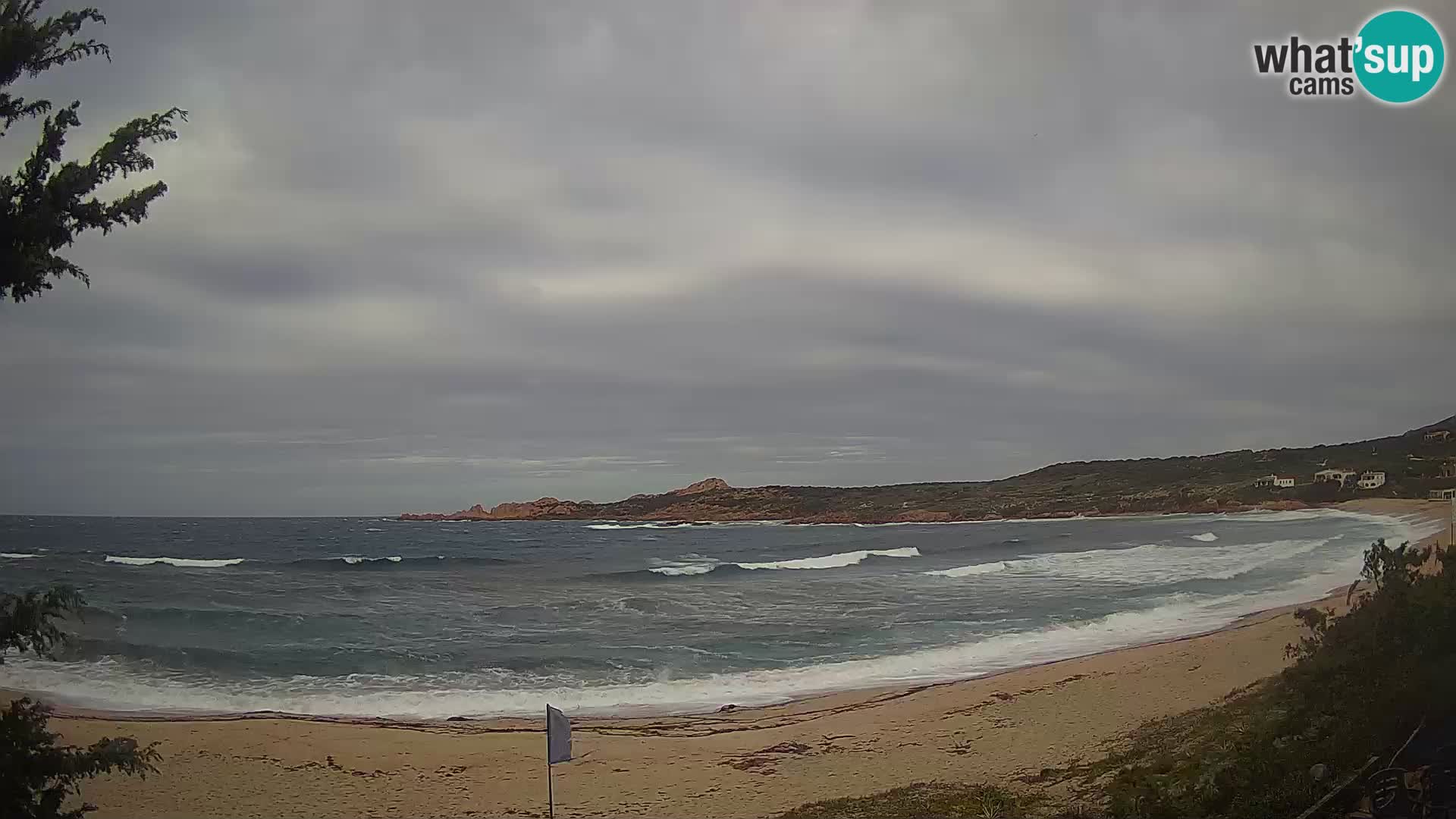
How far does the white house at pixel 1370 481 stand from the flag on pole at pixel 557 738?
22.7 feet

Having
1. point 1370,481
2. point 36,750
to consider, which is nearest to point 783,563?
point 1370,481

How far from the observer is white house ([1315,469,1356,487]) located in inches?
280

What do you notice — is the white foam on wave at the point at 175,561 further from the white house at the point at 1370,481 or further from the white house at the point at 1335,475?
the white house at the point at 1370,481

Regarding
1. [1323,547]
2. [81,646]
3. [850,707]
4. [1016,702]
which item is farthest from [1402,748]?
[81,646]

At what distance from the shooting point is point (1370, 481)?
22.9 feet

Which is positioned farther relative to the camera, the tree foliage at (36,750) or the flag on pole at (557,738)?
the flag on pole at (557,738)

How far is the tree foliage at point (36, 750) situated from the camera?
3.57 metres

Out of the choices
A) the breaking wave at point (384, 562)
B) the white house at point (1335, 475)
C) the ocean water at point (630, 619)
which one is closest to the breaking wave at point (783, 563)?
the ocean water at point (630, 619)

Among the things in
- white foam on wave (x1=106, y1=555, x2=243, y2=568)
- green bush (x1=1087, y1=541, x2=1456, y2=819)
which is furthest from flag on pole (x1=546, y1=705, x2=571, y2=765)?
white foam on wave (x1=106, y1=555, x2=243, y2=568)

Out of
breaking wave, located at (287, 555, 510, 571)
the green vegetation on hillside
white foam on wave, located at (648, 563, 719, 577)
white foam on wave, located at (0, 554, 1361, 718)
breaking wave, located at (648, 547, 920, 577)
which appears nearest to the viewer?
the green vegetation on hillside

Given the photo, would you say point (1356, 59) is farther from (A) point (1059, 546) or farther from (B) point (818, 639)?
(A) point (1059, 546)

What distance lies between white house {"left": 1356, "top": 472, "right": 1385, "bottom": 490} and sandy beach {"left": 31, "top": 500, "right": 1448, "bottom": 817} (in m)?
0.17

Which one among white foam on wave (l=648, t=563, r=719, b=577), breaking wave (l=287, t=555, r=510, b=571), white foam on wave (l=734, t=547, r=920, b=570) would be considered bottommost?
white foam on wave (l=734, t=547, r=920, b=570)

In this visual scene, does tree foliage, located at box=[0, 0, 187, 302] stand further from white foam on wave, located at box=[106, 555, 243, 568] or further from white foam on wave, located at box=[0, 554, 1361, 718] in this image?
white foam on wave, located at box=[106, 555, 243, 568]
